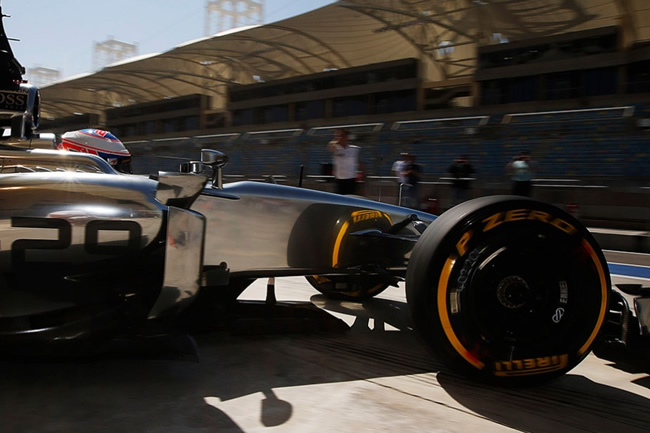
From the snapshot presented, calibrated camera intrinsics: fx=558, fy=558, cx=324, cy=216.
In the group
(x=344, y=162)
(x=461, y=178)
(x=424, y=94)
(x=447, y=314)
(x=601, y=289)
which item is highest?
(x=424, y=94)

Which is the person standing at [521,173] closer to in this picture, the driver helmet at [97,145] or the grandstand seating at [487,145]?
the grandstand seating at [487,145]

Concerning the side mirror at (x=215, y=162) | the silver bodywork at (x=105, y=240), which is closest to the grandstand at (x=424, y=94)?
the side mirror at (x=215, y=162)

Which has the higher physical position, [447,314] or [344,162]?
[344,162]

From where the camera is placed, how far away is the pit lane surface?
2014 mm

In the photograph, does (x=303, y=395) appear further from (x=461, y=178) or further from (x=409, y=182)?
(x=461, y=178)

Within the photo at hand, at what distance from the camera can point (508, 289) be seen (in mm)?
2359

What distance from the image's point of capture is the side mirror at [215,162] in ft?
8.84

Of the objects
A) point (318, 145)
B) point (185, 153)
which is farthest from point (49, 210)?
point (185, 153)

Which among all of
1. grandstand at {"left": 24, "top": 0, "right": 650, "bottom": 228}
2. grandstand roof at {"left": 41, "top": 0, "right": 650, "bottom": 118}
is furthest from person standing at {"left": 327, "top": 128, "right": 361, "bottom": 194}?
grandstand roof at {"left": 41, "top": 0, "right": 650, "bottom": 118}

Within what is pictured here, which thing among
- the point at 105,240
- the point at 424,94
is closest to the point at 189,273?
the point at 105,240

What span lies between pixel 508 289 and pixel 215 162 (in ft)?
4.81

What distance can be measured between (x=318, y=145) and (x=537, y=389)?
16.4m

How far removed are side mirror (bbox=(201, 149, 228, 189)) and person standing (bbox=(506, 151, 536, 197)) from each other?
895 centimetres

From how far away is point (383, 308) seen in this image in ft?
12.8
